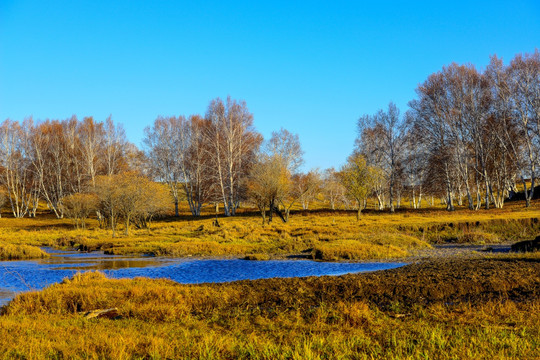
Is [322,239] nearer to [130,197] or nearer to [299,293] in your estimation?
[130,197]

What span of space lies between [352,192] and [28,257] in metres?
32.5

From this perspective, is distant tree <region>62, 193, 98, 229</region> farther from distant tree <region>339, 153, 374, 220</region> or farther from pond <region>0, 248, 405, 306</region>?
distant tree <region>339, 153, 374, 220</region>

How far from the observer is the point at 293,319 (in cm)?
948

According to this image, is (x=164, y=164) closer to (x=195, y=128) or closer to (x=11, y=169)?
(x=195, y=128)

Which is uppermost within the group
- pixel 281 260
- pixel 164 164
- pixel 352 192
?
pixel 164 164

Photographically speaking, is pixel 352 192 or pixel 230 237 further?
pixel 352 192

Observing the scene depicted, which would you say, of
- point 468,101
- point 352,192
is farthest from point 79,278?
point 468,101

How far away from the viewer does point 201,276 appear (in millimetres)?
18906

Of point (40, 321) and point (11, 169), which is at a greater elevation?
point (11, 169)

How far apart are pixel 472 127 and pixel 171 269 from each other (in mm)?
40954

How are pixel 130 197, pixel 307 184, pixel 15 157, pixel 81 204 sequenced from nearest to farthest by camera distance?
pixel 130 197 → pixel 81 204 → pixel 307 184 → pixel 15 157

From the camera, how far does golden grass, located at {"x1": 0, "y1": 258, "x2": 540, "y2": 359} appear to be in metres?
6.77

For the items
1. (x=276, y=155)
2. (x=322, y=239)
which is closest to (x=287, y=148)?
(x=276, y=155)

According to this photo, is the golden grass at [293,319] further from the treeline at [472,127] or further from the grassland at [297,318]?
the treeline at [472,127]
